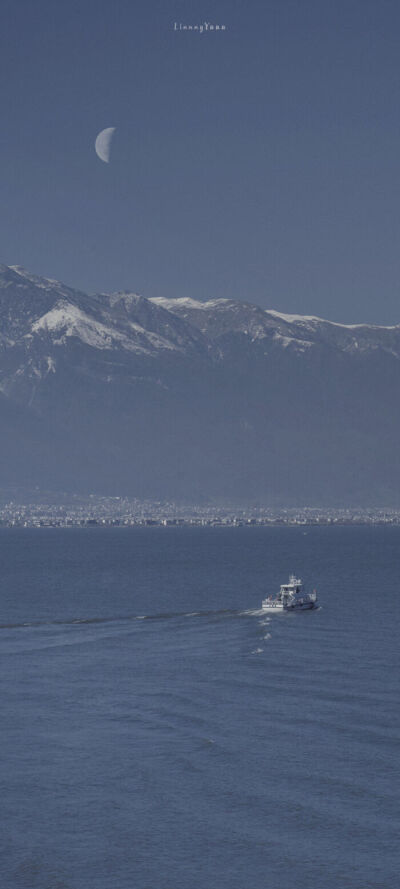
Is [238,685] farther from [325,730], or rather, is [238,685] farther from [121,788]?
[121,788]

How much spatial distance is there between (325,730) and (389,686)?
20094 mm

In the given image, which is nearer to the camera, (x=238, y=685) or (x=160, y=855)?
(x=160, y=855)

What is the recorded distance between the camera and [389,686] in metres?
127

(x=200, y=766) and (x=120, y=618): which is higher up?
(x=120, y=618)

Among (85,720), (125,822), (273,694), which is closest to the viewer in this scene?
(125,822)

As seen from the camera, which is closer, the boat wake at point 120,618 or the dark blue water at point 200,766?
the dark blue water at point 200,766

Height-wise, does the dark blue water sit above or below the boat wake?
below

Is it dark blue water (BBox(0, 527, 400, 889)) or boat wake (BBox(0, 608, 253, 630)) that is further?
boat wake (BBox(0, 608, 253, 630))

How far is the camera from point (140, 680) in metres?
132

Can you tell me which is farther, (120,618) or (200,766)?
(120,618)

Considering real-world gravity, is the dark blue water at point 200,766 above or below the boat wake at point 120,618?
below

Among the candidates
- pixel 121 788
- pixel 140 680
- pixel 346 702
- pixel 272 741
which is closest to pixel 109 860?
pixel 121 788

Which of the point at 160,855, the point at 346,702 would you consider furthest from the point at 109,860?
the point at 346,702

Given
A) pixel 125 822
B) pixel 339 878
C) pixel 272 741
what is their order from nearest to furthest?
pixel 339 878 < pixel 125 822 < pixel 272 741
